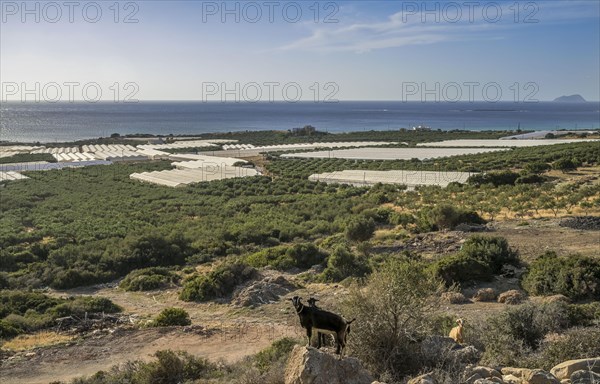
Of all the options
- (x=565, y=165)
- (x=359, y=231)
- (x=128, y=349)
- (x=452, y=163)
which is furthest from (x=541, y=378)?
(x=452, y=163)

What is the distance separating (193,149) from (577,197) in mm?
55114

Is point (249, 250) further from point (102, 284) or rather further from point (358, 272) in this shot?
point (358, 272)

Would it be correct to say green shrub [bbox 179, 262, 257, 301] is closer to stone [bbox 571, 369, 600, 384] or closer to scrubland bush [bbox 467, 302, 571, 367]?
scrubland bush [bbox 467, 302, 571, 367]

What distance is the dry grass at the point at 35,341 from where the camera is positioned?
11.3 meters

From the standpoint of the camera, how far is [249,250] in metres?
21.5

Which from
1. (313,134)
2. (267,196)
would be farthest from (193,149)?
(267,196)

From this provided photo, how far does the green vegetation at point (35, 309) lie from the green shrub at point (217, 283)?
1.99m

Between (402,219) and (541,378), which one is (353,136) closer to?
(402,219)

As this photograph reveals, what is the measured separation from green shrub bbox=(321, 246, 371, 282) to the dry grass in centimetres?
701

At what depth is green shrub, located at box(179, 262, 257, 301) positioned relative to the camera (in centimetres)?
1499

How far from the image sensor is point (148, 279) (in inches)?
674

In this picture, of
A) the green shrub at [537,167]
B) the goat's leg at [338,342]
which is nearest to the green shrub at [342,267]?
the goat's leg at [338,342]

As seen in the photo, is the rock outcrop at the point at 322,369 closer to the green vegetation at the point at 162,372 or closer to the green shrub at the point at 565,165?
the green vegetation at the point at 162,372

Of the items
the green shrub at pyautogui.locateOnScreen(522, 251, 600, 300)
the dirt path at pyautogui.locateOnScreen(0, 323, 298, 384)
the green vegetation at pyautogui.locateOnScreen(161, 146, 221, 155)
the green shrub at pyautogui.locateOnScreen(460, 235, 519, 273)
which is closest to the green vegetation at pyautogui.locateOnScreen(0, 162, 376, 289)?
the green shrub at pyautogui.locateOnScreen(460, 235, 519, 273)
